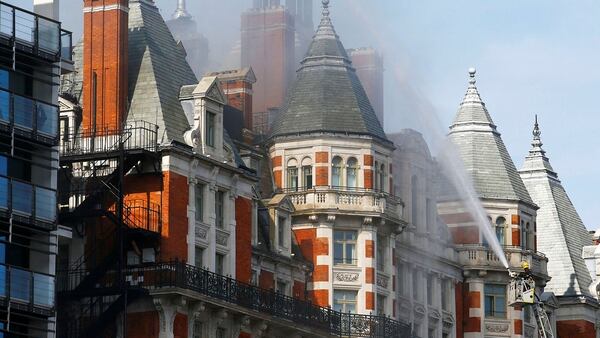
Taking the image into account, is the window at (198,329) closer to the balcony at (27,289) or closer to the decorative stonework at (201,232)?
the decorative stonework at (201,232)

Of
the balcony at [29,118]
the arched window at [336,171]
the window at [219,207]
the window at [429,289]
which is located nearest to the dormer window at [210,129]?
the window at [219,207]

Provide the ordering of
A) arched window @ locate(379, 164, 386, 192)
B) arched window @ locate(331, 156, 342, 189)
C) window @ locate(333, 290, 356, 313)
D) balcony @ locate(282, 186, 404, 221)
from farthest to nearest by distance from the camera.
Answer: arched window @ locate(379, 164, 386, 192)
arched window @ locate(331, 156, 342, 189)
balcony @ locate(282, 186, 404, 221)
window @ locate(333, 290, 356, 313)

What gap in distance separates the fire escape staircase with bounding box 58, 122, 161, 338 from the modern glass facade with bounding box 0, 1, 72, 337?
772 cm

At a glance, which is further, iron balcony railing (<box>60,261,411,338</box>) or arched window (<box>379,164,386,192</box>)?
arched window (<box>379,164,386,192</box>)

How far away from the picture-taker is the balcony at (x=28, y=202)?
81125mm

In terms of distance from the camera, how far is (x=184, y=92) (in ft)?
318

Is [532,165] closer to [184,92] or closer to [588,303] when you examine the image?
[588,303]

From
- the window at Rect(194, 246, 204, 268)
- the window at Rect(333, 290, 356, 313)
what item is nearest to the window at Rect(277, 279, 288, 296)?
the window at Rect(333, 290, 356, 313)

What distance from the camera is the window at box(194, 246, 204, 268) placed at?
9450 centimetres

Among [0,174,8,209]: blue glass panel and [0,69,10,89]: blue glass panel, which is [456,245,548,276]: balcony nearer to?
[0,69,10,89]: blue glass panel

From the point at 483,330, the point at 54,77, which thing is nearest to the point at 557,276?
the point at 483,330

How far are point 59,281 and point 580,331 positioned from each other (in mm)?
43592

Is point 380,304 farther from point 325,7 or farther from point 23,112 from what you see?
point 23,112

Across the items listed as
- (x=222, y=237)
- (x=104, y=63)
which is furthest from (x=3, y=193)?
(x=222, y=237)
